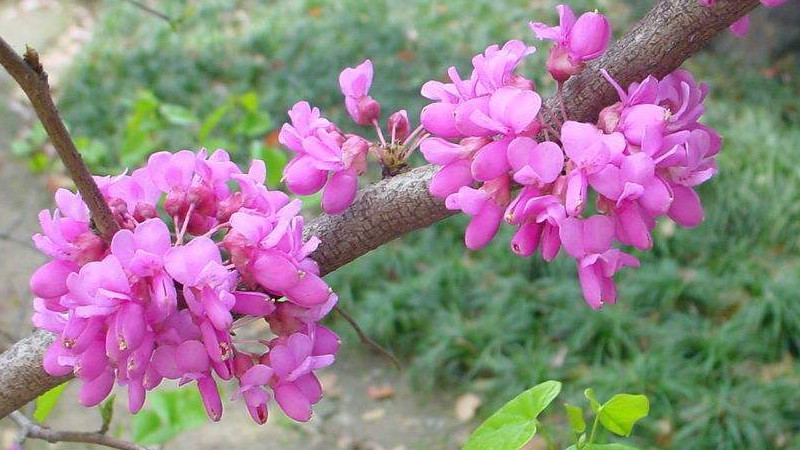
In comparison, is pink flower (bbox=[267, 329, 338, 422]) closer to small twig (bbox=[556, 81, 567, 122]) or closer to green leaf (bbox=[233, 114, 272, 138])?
small twig (bbox=[556, 81, 567, 122])

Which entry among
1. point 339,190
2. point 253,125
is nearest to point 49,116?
point 339,190

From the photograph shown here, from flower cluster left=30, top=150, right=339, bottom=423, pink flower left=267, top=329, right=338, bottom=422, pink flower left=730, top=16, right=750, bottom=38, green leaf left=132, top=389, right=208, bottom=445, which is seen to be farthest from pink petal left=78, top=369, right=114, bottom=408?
green leaf left=132, top=389, right=208, bottom=445

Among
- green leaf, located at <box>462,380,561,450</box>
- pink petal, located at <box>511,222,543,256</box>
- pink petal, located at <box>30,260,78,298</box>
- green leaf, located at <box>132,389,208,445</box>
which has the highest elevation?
pink petal, located at <box>30,260,78,298</box>

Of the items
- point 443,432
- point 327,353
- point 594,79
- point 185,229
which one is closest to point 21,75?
point 185,229

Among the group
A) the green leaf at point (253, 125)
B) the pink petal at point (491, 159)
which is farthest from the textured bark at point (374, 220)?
the green leaf at point (253, 125)

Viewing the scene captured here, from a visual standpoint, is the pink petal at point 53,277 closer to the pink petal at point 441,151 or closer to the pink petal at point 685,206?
the pink petal at point 441,151

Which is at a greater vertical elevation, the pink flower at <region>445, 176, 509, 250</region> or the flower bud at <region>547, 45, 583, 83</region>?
the flower bud at <region>547, 45, 583, 83</region>

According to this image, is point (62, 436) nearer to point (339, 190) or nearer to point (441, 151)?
point (339, 190)
